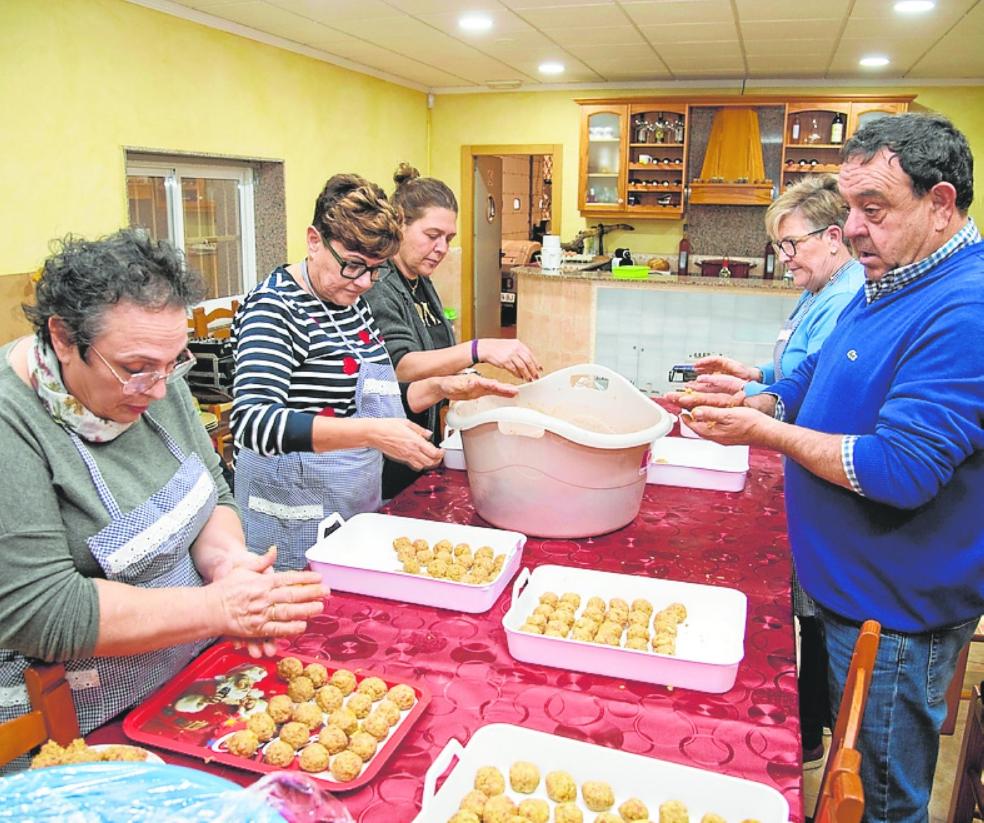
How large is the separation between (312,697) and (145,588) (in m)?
0.31

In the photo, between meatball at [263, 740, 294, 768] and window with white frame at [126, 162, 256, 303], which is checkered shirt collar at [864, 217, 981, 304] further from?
window with white frame at [126, 162, 256, 303]

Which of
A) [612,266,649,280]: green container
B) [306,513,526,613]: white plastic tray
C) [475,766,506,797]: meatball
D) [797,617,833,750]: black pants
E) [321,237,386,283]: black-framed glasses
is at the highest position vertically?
[321,237,386,283]: black-framed glasses

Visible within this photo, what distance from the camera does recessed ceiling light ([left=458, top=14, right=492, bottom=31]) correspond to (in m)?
4.71

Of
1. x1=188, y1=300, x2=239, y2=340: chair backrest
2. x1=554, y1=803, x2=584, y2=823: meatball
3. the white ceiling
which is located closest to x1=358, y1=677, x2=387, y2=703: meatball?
x1=554, y1=803, x2=584, y2=823: meatball

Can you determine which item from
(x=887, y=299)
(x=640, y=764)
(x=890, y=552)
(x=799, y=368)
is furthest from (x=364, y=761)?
(x=799, y=368)

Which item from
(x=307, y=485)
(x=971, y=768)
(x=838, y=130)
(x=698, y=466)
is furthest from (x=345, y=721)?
(x=838, y=130)

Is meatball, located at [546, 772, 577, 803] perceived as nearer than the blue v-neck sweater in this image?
Yes

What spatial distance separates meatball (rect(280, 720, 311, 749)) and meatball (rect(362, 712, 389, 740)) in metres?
0.08

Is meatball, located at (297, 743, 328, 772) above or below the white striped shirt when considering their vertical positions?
below

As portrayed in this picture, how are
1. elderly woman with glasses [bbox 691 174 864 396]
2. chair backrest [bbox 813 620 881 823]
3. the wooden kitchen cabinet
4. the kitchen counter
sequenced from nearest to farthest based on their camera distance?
chair backrest [bbox 813 620 881 823] → elderly woman with glasses [bbox 691 174 864 396] → the kitchen counter → the wooden kitchen cabinet

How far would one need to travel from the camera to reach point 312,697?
1.26m

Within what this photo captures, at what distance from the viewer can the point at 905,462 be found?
1.39m

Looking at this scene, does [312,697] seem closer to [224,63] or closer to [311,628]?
[311,628]

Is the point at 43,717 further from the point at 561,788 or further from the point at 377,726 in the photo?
the point at 561,788
